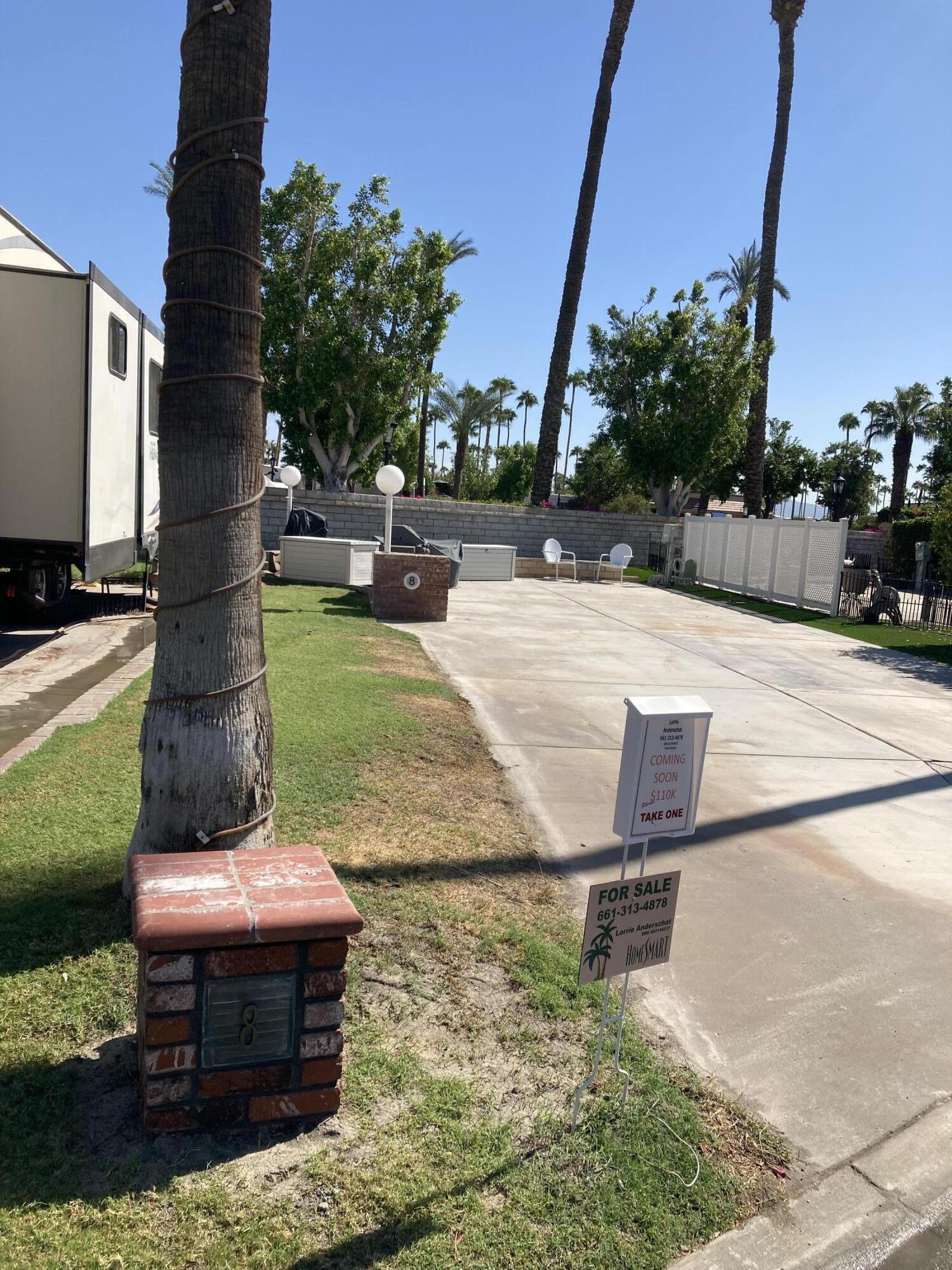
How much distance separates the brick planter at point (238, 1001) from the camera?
8.16ft

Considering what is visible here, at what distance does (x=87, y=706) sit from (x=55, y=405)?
2.93 meters

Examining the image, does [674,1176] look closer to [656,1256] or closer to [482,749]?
[656,1256]

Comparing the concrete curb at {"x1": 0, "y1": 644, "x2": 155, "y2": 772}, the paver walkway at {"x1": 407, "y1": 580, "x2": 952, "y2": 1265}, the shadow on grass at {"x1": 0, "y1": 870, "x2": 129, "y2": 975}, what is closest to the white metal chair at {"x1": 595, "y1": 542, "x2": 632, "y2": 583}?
the paver walkway at {"x1": 407, "y1": 580, "x2": 952, "y2": 1265}

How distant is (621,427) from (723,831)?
25.2m

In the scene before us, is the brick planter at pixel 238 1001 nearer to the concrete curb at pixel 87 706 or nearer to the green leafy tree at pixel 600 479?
the concrete curb at pixel 87 706

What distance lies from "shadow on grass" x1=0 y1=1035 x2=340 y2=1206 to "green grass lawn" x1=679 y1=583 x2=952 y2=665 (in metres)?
12.7

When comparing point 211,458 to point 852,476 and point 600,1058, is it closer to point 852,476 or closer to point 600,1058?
point 600,1058

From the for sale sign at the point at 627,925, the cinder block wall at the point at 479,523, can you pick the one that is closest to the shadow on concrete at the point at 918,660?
the for sale sign at the point at 627,925

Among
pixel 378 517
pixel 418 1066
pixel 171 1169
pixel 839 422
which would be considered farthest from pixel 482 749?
pixel 839 422

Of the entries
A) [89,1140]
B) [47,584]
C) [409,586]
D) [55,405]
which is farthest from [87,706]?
[409,586]

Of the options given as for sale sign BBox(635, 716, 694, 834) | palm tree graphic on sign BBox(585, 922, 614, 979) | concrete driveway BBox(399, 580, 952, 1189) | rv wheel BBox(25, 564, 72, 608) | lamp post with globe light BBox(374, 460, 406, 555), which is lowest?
concrete driveway BBox(399, 580, 952, 1189)

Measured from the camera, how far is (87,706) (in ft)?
23.1

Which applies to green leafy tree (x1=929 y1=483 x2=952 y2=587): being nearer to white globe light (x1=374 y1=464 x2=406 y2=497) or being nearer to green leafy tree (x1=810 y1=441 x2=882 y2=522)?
white globe light (x1=374 y1=464 x2=406 y2=497)

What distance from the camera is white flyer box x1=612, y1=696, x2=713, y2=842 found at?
2.94 m
